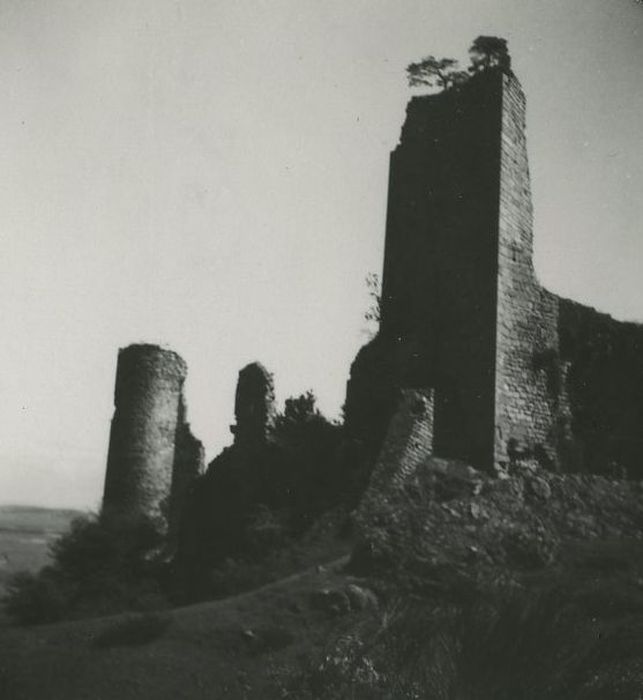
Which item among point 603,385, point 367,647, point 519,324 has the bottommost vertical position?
point 367,647

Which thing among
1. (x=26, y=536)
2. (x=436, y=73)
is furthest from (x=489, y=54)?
(x=26, y=536)

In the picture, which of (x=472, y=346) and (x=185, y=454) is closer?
(x=472, y=346)

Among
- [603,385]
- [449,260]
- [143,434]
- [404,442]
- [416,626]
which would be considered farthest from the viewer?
[143,434]

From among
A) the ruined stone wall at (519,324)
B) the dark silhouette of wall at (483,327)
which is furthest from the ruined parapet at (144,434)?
the ruined stone wall at (519,324)

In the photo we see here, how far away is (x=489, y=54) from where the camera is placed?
647 inches

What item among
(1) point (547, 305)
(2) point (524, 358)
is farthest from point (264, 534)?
(1) point (547, 305)

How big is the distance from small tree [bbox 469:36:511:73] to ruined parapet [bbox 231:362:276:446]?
7680mm

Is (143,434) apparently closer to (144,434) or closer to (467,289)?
(144,434)

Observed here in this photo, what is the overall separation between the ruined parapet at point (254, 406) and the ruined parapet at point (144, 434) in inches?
86.9

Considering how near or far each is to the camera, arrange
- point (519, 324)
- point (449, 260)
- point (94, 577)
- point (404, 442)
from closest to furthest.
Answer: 1. point (404, 442)
2. point (519, 324)
3. point (94, 577)
4. point (449, 260)

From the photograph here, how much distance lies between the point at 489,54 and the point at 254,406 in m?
8.59

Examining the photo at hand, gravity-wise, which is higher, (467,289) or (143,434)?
(467,289)

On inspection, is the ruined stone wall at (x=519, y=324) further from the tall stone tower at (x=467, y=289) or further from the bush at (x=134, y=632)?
the bush at (x=134, y=632)

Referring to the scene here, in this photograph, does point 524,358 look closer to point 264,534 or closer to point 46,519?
point 264,534
